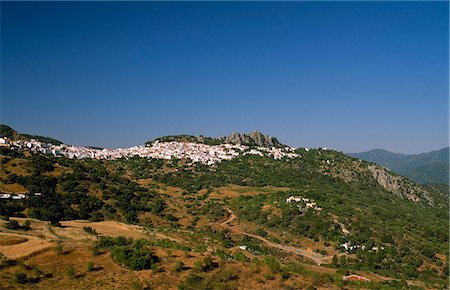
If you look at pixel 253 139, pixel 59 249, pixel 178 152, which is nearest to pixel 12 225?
pixel 59 249

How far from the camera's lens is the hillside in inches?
940

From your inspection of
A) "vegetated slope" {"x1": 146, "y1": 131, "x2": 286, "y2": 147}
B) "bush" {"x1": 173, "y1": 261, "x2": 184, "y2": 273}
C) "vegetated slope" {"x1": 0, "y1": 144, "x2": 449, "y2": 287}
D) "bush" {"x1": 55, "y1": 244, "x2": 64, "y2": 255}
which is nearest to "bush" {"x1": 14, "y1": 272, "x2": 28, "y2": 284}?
"bush" {"x1": 55, "y1": 244, "x2": 64, "y2": 255}

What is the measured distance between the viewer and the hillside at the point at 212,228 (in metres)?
23.9

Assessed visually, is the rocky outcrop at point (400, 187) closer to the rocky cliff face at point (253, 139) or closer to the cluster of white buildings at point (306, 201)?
the cluster of white buildings at point (306, 201)

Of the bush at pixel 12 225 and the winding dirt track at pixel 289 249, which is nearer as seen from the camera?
the bush at pixel 12 225

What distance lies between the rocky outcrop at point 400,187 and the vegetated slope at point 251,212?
899 centimetres

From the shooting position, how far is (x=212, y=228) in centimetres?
5638

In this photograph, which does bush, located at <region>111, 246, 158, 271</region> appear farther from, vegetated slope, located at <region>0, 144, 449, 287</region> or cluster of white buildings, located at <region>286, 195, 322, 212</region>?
cluster of white buildings, located at <region>286, 195, 322, 212</region>

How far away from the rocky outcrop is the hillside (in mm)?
373

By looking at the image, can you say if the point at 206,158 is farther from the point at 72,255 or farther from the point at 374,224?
the point at 72,255

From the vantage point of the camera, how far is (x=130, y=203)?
59.7 m

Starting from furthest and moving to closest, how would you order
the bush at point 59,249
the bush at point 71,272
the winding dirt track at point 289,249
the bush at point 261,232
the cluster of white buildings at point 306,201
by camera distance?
Answer: 1. the cluster of white buildings at point 306,201
2. the bush at point 261,232
3. the winding dirt track at point 289,249
4. the bush at point 59,249
5. the bush at point 71,272

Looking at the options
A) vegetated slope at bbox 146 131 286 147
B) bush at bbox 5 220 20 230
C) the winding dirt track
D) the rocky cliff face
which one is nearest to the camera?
bush at bbox 5 220 20 230

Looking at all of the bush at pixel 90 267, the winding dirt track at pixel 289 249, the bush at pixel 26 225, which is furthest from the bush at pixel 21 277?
the winding dirt track at pixel 289 249
